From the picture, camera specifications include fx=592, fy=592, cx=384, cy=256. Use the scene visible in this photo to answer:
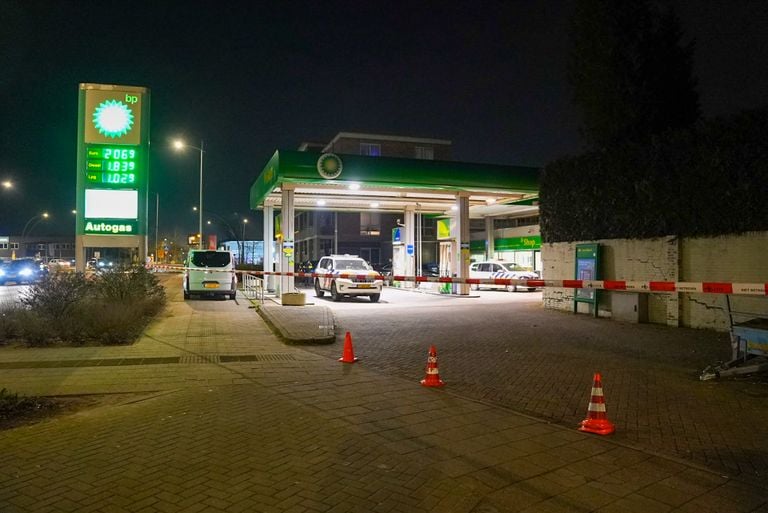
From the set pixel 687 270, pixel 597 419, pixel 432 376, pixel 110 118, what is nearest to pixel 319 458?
pixel 597 419

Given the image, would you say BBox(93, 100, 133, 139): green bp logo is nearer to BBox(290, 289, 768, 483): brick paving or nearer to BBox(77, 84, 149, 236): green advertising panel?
BBox(77, 84, 149, 236): green advertising panel

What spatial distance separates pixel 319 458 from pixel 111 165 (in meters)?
14.3

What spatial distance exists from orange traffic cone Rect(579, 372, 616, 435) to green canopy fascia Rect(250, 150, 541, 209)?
51.3 ft

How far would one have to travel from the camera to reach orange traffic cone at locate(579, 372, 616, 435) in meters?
6.02

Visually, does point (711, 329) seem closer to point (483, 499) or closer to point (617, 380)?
point (617, 380)

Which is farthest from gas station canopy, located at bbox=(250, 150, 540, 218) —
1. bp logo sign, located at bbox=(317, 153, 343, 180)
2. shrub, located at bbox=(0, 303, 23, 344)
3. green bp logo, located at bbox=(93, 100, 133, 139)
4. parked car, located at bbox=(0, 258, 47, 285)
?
parked car, located at bbox=(0, 258, 47, 285)

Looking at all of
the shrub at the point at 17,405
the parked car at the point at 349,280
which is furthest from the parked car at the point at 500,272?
the shrub at the point at 17,405

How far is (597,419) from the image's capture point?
19.9 feet

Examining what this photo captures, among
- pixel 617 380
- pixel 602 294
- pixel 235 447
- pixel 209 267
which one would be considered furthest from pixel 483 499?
pixel 209 267

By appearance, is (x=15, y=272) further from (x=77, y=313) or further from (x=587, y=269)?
(x=587, y=269)

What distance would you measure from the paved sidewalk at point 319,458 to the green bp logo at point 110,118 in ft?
32.9

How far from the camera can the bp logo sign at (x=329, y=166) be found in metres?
20.5

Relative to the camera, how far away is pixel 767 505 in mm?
4309

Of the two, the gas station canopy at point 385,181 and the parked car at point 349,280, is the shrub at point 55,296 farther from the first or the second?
the parked car at point 349,280
